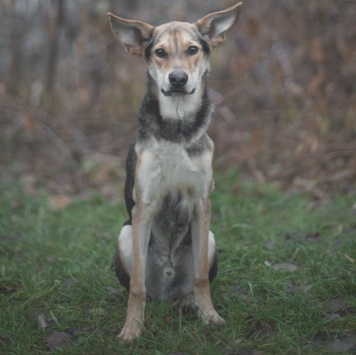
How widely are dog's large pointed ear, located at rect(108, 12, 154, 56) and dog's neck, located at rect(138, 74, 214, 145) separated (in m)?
0.26

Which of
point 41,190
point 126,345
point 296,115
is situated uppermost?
point 296,115

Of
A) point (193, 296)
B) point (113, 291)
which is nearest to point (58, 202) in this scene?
point (113, 291)

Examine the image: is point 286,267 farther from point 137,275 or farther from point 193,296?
point 137,275

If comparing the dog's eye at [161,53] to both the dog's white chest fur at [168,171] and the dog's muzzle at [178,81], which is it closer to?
the dog's muzzle at [178,81]

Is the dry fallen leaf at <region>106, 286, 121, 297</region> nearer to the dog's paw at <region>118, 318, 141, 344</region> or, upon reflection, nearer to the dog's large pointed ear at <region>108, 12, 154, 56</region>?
the dog's paw at <region>118, 318, 141, 344</region>

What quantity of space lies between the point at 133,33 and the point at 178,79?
637 mm

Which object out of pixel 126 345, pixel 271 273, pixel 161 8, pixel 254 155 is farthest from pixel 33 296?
pixel 161 8

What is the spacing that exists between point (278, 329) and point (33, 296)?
1.84m

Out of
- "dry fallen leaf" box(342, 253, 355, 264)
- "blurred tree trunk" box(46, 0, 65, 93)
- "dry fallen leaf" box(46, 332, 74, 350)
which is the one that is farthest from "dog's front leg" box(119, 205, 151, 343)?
"blurred tree trunk" box(46, 0, 65, 93)

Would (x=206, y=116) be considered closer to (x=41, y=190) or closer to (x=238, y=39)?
(x=41, y=190)

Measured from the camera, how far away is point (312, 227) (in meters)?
5.11

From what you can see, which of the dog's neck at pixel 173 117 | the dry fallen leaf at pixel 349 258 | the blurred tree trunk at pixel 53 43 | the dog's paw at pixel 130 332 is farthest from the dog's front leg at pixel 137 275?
the blurred tree trunk at pixel 53 43

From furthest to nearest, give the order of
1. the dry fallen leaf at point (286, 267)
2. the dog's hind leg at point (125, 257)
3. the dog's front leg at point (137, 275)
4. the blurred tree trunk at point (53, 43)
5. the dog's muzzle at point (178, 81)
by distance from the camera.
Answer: the blurred tree trunk at point (53, 43)
the dry fallen leaf at point (286, 267)
the dog's hind leg at point (125, 257)
the dog's front leg at point (137, 275)
the dog's muzzle at point (178, 81)

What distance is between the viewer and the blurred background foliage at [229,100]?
6.84 m
